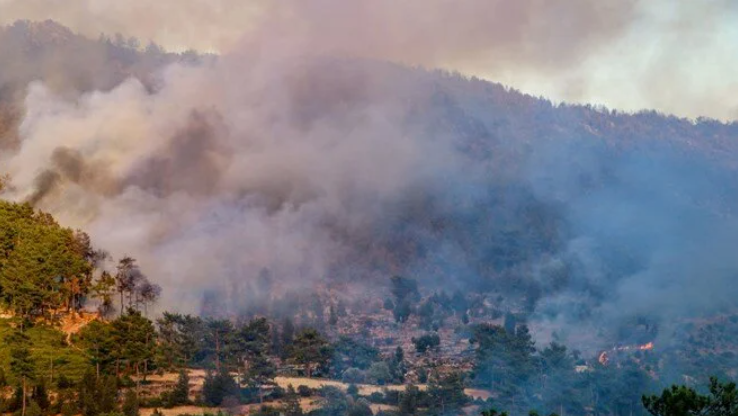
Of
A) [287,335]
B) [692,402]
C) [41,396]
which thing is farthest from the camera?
[287,335]

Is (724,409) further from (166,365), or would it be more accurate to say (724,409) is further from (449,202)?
(449,202)

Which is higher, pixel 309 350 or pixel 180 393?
pixel 309 350

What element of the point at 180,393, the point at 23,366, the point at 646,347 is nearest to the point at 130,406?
the point at 180,393

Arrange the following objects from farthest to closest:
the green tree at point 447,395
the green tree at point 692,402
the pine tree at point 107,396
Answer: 1. the green tree at point 447,395
2. the pine tree at point 107,396
3. the green tree at point 692,402

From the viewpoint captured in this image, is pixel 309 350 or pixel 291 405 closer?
pixel 291 405

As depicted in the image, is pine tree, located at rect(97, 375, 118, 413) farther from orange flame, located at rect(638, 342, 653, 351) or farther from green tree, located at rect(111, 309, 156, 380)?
orange flame, located at rect(638, 342, 653, 351)

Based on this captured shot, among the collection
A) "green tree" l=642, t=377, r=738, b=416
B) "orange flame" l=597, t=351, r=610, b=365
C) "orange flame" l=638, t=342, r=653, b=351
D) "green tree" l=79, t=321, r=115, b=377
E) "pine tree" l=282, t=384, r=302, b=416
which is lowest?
"green tree" l=642, t=377, r=738, b=416

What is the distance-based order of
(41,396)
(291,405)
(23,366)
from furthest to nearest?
(291,405) → (23,366) → (41,396)

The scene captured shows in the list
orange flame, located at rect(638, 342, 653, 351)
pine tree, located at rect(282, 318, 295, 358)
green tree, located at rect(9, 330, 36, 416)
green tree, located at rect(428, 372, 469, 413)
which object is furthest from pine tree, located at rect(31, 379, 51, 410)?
orange flame, located at rect(638, 342, 653, 351)

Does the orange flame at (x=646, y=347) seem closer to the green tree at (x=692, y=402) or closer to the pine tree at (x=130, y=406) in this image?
the pine tree at (x=130, y=406)

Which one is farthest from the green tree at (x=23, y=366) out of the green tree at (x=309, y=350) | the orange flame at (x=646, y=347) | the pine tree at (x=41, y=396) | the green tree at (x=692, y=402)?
the orange flame at (x=646, y=347)

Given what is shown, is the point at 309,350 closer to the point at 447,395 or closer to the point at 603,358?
the point at 447,395

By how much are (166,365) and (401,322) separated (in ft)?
123

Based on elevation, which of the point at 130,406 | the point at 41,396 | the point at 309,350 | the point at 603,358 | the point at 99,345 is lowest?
the point at 130,406
